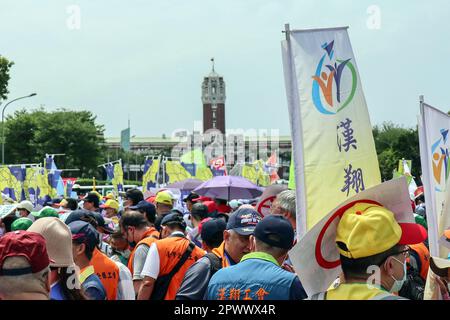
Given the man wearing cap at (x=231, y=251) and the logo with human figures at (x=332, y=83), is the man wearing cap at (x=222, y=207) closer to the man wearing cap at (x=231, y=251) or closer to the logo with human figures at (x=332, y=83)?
the logo with human figures at (x=332, y=83)

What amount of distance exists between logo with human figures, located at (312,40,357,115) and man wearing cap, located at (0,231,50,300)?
306 centimetres

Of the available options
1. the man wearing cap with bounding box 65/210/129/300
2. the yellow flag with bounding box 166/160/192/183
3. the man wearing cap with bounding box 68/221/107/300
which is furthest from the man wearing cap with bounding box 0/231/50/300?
the yellow flag with bounding box 166/160/192/183

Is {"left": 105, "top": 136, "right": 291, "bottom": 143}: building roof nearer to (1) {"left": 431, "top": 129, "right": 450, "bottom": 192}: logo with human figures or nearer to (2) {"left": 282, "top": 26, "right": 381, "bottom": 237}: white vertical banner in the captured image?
(1) {"left": 431, "top": 129, "right": 450, "bottom": 192}: logo with human figures

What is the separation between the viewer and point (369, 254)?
3102 mm

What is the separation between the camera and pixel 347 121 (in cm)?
575

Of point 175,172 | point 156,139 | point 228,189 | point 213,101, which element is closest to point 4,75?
point 175,172

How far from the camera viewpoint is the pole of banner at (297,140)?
17.2 feet

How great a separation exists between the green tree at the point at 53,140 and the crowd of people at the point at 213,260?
6594 centimetres

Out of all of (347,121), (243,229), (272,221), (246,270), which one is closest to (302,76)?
(347,121)

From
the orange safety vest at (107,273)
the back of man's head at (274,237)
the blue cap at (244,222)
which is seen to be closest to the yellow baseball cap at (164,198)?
the orange safety vest at (107,273)

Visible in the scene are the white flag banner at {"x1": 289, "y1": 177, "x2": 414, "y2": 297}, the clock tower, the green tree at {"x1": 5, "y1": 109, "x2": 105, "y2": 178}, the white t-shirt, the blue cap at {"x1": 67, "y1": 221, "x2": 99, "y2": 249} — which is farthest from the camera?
the clock tower

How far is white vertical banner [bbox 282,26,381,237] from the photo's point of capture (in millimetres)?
5406

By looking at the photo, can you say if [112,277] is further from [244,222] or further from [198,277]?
[244,222]

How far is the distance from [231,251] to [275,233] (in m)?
0.83
